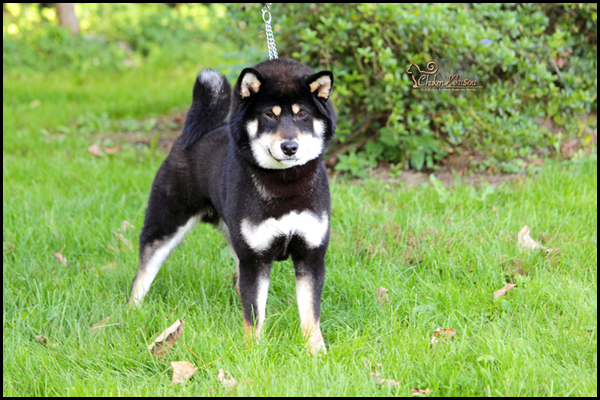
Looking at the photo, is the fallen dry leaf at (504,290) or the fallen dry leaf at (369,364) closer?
the fallen dry leaf at (369,364)

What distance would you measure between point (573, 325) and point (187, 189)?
7.86 ft

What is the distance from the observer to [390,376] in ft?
8.40

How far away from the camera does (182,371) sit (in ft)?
8.66

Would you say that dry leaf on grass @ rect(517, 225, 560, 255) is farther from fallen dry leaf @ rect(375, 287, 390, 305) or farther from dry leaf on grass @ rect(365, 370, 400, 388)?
dry leaf on grass @ rect(365, 370, 400, 388)

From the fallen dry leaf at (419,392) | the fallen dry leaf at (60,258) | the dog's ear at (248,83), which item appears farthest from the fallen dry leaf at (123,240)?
the fallen dry leaf at (419,392)

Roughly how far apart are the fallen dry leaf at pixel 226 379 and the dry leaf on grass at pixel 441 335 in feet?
3.38

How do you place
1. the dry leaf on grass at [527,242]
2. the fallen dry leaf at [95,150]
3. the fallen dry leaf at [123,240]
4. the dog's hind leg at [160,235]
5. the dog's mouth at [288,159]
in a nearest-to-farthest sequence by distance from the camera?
the dog's mouth at [288,159]
the dog's hind leg at [160,235]
the dry leaf on grass at [527,242]
the fallen dry leaf at [123,240]
the fallen dry leaf at [95,150]

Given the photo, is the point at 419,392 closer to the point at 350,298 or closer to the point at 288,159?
the point at 350,298

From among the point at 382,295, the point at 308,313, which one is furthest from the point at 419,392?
the point at 382,295

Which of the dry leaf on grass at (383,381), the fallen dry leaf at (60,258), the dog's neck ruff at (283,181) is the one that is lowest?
the dry leaf on grass at (383,381)

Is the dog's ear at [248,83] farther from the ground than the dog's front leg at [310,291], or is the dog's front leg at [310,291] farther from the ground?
the dog's ear at [248,83]

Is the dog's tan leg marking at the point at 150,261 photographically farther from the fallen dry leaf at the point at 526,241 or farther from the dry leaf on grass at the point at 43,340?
the fallen dry leaf at the point at 526,241

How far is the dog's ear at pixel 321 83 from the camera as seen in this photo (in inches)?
104

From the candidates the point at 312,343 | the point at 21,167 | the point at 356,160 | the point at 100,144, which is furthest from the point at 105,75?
the point at 312,343
